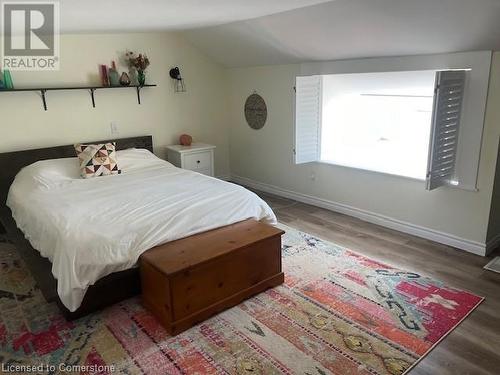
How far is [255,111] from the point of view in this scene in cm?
507

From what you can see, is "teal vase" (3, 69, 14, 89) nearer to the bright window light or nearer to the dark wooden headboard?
the dark wooden headboard

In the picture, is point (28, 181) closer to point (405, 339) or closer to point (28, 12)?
point (28, 12)

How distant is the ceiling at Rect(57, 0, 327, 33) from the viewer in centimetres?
232

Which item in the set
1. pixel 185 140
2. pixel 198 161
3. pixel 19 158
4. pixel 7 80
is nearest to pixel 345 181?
pixel 198 161

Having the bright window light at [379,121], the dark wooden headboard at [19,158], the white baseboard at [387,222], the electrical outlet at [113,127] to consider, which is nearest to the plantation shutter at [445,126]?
the bright window light at [379,121]

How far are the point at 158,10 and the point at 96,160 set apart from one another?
1.68 meters

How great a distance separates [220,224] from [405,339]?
55.5 inches

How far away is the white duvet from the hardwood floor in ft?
3.18

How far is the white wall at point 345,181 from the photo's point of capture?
321cm

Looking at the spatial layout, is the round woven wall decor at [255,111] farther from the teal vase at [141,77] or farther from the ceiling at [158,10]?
the ceiling at [158,10]

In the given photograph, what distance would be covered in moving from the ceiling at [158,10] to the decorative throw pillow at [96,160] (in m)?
1.12

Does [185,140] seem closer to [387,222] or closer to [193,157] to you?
[193,157]

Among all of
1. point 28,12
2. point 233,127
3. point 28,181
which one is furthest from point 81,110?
point 233,127

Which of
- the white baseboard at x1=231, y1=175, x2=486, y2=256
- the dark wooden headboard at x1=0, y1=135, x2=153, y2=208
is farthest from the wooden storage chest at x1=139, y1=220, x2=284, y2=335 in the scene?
the dark wooden headboard at x1=0, y1=135, x2=153, y2=208
